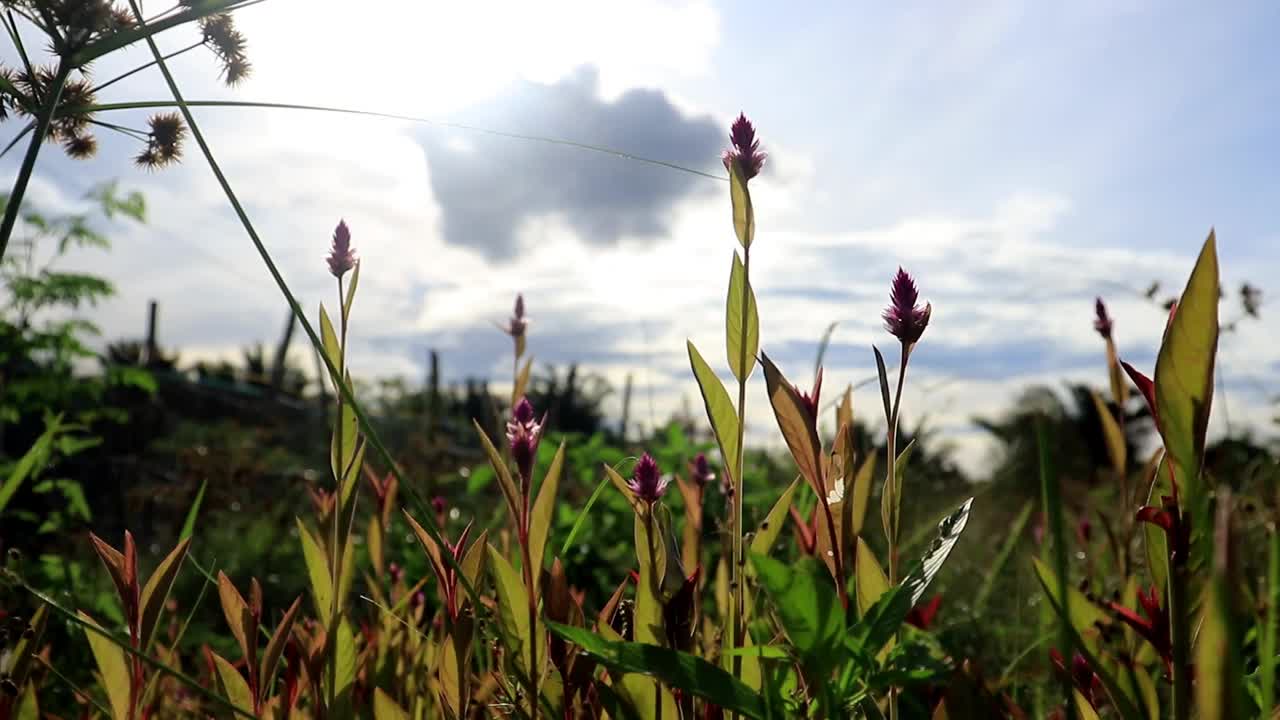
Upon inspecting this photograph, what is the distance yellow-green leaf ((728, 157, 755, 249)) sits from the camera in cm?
78

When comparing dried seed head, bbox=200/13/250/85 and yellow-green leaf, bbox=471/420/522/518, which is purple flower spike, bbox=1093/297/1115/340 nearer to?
yellow-green leaf, bbox=471/420/522/518

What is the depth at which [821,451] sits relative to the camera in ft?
2.58

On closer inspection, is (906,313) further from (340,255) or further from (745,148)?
(340,255)

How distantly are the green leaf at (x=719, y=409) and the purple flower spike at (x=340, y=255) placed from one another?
41cm

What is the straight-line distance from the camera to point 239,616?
101 centimetres

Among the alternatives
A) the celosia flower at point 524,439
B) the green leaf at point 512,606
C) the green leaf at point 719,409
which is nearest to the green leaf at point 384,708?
the green leaf at point 512,606

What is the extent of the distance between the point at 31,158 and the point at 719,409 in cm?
83

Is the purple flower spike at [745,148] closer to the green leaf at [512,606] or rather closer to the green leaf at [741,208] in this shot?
the green leaf at [741,208]

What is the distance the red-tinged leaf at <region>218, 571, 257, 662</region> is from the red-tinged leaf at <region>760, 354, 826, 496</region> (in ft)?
2.05

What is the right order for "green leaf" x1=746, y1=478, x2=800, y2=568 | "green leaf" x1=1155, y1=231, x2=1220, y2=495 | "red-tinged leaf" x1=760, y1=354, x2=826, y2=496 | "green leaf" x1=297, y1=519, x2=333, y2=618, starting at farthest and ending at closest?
"green leaf" x1=297, y1=519, x2=333, y2=618 → "green leaf" x1=746, y1=478, x2=800, y2=568 → "red-tinged leaf" x1=760, y1=354, x2=826, y2=496 → "green leaf" x1=1155, y1=231, x2=1220, y2=495

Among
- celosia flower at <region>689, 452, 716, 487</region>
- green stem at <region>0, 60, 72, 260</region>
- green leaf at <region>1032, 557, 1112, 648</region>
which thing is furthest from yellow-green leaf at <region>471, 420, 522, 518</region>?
green stem at <region>0, 60, 72, 260</region>

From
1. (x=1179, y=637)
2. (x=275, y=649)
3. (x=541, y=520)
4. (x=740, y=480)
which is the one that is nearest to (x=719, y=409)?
(x=740, y=480)

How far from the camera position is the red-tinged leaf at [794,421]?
2.51 ft

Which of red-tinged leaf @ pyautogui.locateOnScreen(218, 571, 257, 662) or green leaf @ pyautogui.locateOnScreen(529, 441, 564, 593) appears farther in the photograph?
red-tinged leaf @ pyautogui.locateOnScreen(218, 571, 257, 662)
